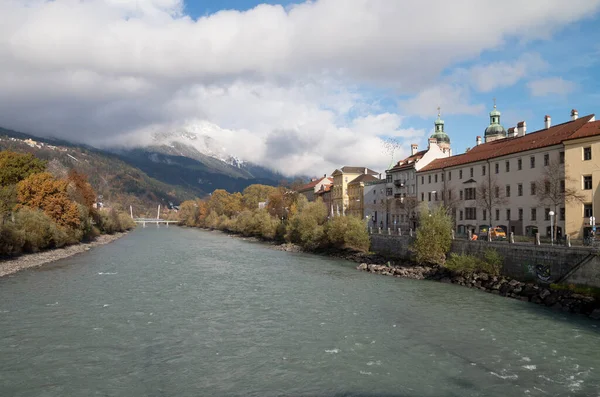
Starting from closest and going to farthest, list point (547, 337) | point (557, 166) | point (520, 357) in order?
point (520, 357) < point (547, 337) < point (557, 166)

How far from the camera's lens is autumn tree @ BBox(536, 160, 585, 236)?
126 feet

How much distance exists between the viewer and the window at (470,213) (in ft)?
177

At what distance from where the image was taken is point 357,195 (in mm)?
93625

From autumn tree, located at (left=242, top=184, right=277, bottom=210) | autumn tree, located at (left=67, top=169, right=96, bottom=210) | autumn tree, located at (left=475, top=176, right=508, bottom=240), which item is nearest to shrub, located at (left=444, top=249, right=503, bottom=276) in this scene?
autumn tree, located at (left=475, top=176, right=508, bottom=240)

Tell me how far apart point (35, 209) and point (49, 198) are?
137 inches

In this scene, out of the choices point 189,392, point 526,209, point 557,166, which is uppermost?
point 557,166

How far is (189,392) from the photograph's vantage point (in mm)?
15398

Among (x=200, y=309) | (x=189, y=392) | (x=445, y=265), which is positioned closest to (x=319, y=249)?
(x=445, y=265)

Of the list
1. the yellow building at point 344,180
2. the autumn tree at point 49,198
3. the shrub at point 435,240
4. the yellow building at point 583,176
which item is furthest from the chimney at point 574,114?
the autumn tree at point 49,198

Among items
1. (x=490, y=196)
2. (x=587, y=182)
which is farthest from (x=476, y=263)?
(x=490, y=196)

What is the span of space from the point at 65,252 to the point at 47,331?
1658 inches

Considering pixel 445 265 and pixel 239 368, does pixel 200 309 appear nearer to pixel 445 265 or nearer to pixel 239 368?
pixel 239 368

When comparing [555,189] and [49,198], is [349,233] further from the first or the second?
[49,198]

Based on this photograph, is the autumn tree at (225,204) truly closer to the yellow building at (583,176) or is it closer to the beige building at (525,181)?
the beige building at (525,181)
